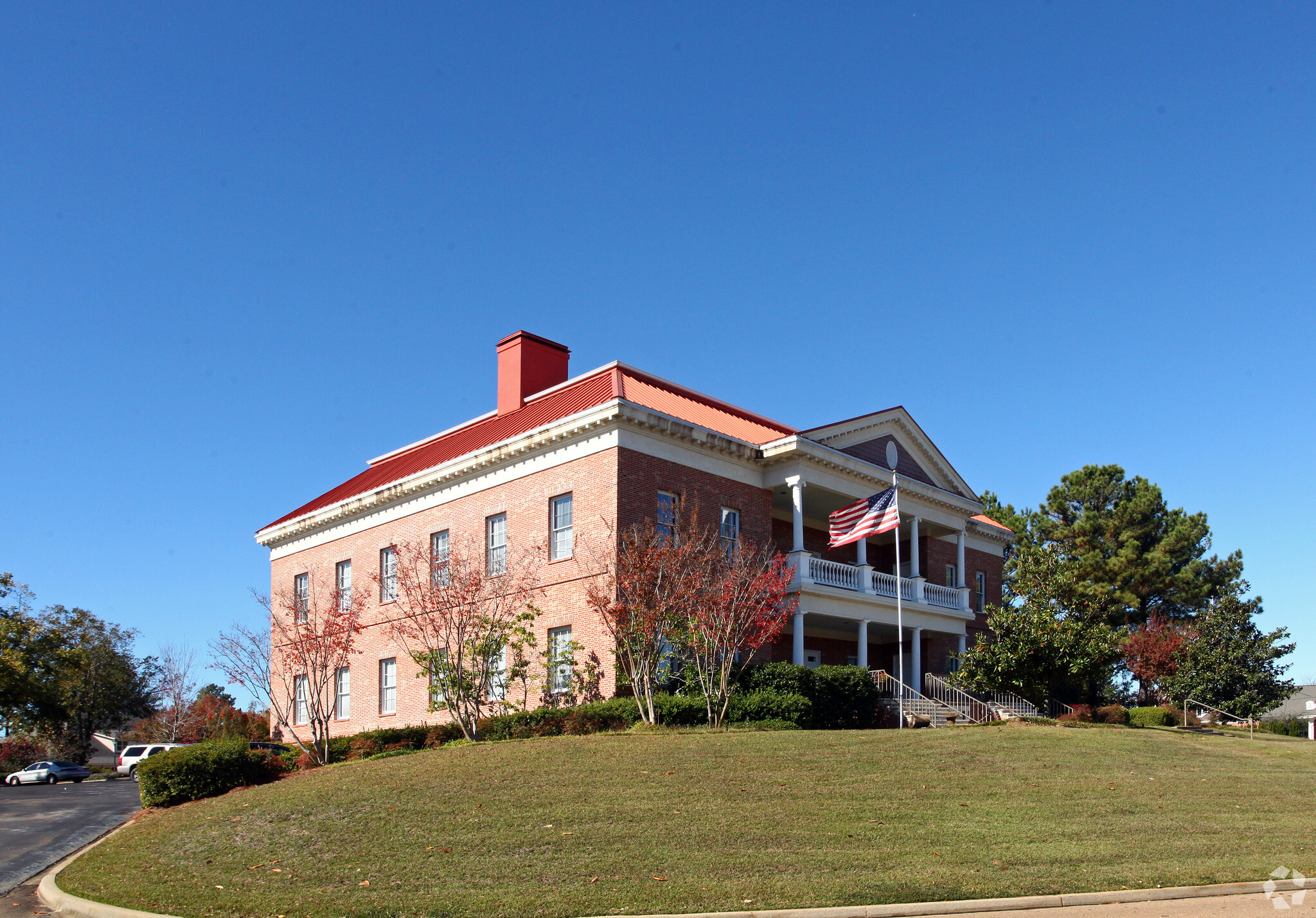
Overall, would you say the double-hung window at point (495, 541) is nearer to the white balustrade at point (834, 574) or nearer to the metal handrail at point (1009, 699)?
the white balustrade at point (834, 574)

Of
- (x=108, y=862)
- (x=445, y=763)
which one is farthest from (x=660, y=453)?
(x=108, y=862)

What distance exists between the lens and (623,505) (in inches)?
984

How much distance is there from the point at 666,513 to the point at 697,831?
14.2m

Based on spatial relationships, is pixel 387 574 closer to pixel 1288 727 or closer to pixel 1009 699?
pixel 1009 699

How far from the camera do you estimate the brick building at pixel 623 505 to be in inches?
1020

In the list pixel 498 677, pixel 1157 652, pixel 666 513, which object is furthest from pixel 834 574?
pixel 1157 652

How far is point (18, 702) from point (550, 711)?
41195mm

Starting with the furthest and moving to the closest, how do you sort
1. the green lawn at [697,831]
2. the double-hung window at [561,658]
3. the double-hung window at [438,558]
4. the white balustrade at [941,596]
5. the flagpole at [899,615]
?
the white balustrade at [941,596] < the double-hung window at [438,558] < the flagpole at [899,615] < the double-hung window at [561,658] < the green lawn at [697,831]

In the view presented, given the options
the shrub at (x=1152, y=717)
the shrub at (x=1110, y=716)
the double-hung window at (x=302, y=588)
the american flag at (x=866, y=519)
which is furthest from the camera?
the shrub at (x=1152, y=717)

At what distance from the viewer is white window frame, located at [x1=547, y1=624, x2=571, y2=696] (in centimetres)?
2516

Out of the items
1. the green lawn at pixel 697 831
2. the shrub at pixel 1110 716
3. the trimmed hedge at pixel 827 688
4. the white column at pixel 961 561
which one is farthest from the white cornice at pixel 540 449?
the shrub at pixel 1110 716

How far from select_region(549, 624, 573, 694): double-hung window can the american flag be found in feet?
22.8

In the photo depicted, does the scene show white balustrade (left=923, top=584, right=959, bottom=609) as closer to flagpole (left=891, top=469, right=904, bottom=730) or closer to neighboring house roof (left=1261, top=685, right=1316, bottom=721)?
flagpole (left=891, top=469, right=904, bottom=730)

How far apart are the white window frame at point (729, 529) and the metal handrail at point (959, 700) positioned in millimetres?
7725
